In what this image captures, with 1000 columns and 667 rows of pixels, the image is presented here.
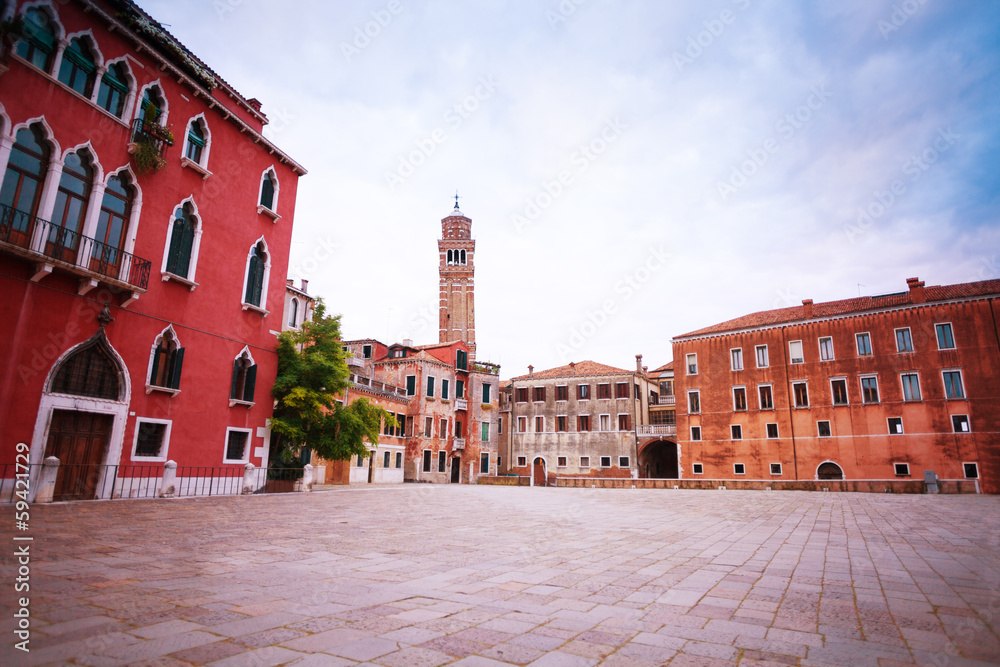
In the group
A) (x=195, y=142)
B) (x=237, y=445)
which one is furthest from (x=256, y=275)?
(x=237, y=445)

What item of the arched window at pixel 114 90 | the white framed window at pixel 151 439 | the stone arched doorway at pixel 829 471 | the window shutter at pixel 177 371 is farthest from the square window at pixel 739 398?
the arched window at pixel 114 90

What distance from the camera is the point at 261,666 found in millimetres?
2867

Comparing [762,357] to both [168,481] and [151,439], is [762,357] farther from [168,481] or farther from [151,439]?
[151,439]

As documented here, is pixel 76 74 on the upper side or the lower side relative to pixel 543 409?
upper

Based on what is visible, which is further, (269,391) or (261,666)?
(269,391)

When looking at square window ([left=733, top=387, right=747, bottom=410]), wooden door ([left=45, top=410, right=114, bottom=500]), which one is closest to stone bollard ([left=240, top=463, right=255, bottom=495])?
wooden door ([left=45, top=410, right=114, bottom=500])

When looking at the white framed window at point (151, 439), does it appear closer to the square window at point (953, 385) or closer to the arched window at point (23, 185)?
the arched window at point (23, 185)

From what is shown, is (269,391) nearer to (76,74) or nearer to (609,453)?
(76,74)

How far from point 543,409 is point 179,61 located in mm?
37086

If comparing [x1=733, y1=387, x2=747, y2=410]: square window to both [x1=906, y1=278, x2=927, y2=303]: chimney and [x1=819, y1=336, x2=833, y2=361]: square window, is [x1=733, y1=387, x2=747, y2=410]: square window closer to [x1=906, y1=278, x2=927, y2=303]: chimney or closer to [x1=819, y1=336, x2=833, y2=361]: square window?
[x1=819, y1=336, x2=833, y2=361]: square window

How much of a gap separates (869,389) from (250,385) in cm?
3307

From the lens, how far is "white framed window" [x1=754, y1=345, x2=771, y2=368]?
35500mm

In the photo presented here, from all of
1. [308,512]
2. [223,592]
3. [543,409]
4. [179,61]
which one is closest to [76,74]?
[179,61]

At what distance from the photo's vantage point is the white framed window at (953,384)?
97.8 ft
